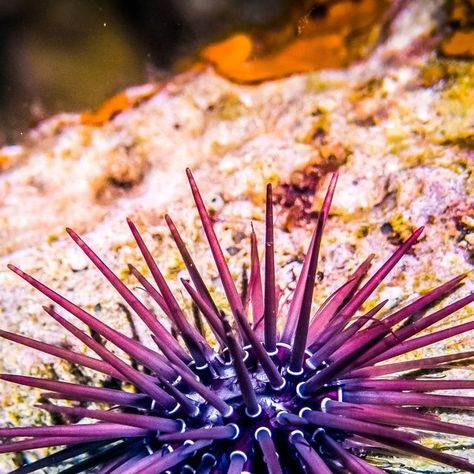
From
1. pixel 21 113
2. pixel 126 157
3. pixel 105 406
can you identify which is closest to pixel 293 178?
pixel 126 157

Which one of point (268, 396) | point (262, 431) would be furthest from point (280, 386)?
point (262, 431)

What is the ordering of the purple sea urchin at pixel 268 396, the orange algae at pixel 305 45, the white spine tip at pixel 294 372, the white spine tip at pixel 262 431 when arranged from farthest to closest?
the orange algae at pixel 305 45 < the white spine tip at pixel 294 372 < the white spine tip at pixel 262 431 < the purple sea urchin at pixel 268 396

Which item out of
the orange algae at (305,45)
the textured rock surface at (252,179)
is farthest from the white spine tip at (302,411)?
the orange algae at (305,45)

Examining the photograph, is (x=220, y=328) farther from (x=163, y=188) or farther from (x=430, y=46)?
(x=430, y=46)

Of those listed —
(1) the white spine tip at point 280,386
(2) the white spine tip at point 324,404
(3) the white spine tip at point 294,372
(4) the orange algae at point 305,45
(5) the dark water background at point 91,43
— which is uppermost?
(5) the dark water background at point 91,43

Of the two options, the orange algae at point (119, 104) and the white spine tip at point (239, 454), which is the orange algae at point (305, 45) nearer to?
the orange algae at point (119, 104)

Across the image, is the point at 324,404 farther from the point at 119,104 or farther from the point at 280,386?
the point at 119,104
